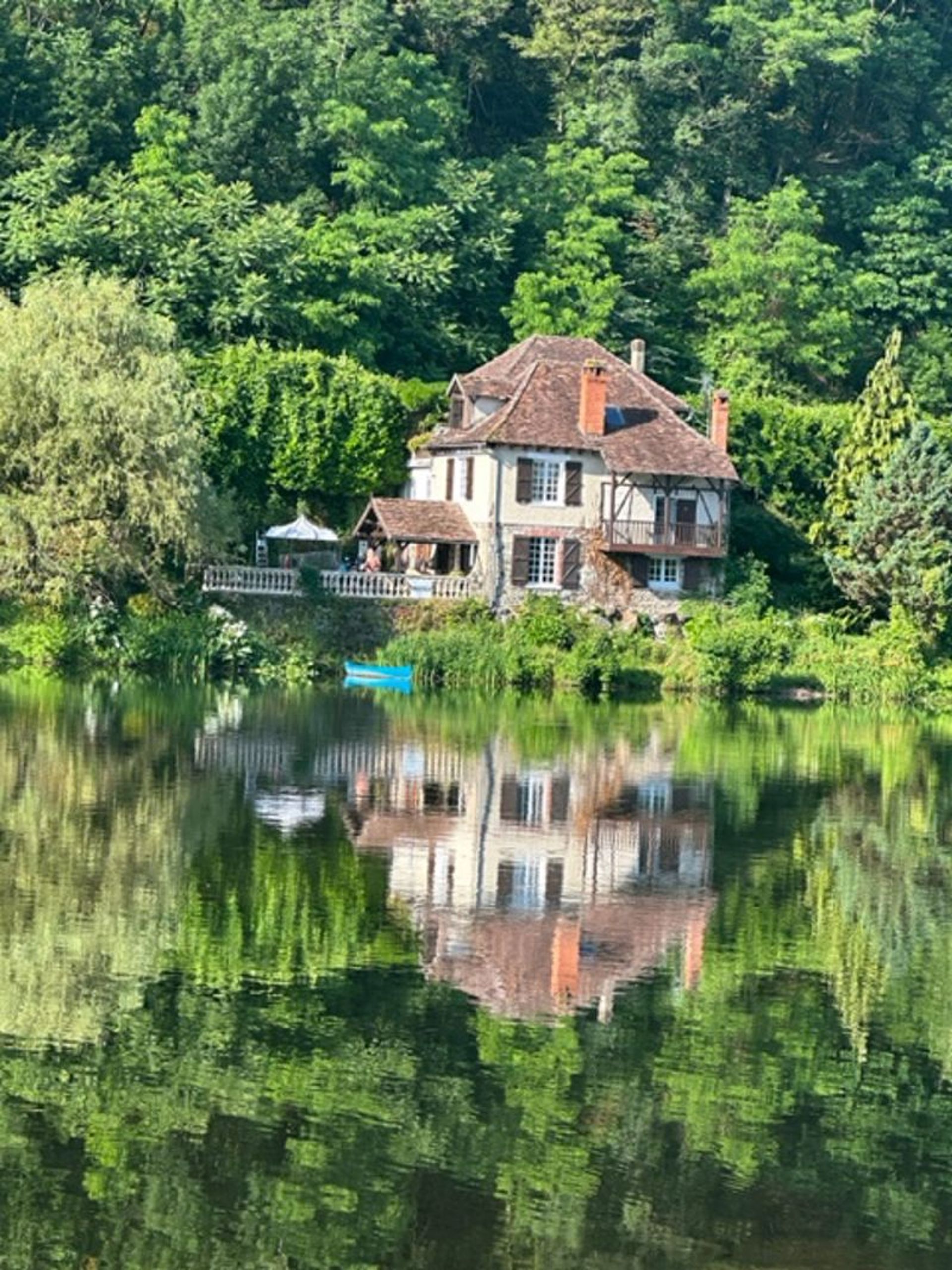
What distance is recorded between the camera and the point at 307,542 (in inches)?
2616

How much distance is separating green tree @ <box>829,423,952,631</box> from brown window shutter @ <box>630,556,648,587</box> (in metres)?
5.56

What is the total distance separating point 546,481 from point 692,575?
527 cm

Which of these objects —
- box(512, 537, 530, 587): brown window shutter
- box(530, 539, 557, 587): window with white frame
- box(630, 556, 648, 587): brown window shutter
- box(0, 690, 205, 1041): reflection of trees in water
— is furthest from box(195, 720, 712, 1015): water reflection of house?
box(630, 556, 648, 587): brown window shutter

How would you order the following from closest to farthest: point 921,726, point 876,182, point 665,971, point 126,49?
point 665,971 < point 921,726 < point 126,49 < point 876,182

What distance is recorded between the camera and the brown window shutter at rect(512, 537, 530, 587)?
66000mm

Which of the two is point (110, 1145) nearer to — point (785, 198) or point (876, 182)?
point (785, 198)

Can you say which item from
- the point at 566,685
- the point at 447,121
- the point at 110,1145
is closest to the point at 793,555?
the point at 566,685

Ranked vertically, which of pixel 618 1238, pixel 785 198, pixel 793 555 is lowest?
pixel 618 1238

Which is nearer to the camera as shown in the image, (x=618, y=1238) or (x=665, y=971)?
(x=618, y=1238)

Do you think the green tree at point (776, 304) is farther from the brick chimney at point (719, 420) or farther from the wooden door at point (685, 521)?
the wooden door at point (685, 521)

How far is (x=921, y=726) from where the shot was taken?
53.3 m

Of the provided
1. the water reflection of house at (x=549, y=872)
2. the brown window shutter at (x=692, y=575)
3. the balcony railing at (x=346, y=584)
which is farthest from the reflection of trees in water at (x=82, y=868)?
the brown window shutter at (x=692, y=575)

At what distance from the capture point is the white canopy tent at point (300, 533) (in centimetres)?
6462

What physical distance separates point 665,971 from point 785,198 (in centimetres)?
6466
